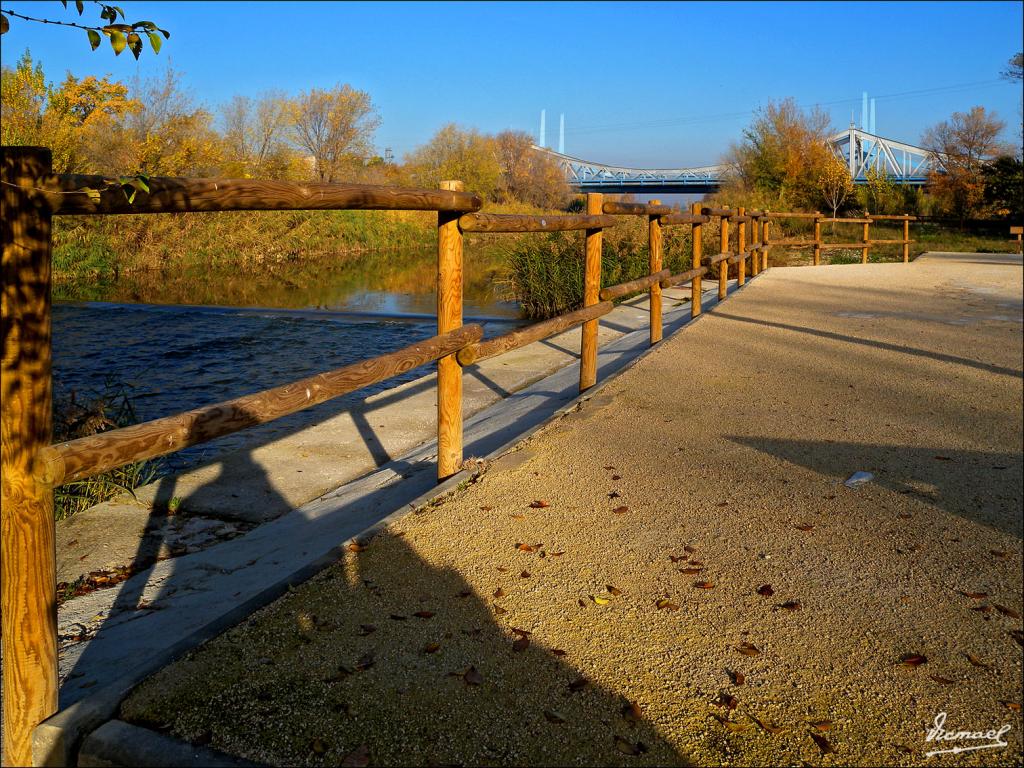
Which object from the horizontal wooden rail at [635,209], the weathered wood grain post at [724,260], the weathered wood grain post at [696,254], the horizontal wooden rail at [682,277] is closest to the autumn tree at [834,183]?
the weathered wood grain post at [724,260]

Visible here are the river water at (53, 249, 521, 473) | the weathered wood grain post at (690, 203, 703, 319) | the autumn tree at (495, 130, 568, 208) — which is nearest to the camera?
the river water at (53, 249, 521, 473)

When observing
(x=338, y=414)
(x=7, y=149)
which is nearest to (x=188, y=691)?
(x=7, y=149)

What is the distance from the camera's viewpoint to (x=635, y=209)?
7734mm

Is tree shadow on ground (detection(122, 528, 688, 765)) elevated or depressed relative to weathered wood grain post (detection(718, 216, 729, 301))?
depressed

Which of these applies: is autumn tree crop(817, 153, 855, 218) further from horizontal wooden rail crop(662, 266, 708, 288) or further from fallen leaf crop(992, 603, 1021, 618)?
fallen leaf crop(992, 603, 1021, 618)

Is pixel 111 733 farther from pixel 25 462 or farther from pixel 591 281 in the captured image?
pixel 591 281

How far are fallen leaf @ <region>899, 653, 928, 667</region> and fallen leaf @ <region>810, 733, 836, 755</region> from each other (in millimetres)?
534

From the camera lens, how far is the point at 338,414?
7113 millimetres

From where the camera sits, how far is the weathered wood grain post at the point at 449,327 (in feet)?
15.3

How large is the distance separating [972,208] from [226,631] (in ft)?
148

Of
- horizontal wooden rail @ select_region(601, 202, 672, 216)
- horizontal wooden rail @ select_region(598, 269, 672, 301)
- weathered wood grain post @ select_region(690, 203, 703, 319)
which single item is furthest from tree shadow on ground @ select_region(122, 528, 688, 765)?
weathered wood grain post @ select_region(690, 203, 703, 319)

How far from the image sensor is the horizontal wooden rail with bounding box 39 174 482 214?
2408 millimetres

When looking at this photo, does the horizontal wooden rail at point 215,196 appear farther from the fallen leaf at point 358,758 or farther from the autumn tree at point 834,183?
the autumn tree at point 834,183

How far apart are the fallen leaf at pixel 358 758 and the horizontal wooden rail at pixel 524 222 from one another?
274cm
